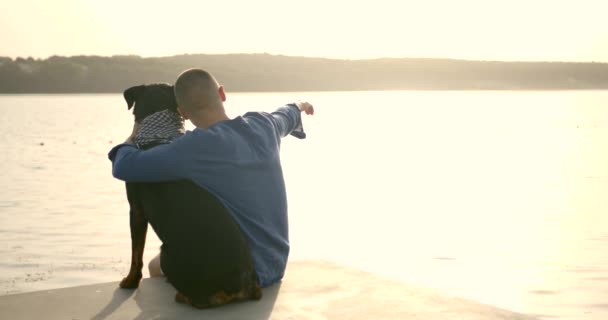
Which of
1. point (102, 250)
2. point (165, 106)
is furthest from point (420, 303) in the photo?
point (102, 250)

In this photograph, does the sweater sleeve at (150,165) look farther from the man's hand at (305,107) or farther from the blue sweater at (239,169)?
the man's hand at (305,107)

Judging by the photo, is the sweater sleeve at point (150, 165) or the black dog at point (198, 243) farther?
the black dog at point (198, 243)

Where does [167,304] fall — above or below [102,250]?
above

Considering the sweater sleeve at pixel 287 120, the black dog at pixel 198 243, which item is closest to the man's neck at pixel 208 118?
the black dog at pixel 198 243

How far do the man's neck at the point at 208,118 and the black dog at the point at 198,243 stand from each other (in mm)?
350

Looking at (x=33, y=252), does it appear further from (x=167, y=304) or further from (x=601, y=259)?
(x=601, y=259)

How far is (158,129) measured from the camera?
4965 millimetres

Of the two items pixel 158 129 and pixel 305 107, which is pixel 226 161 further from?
pixel 305 107

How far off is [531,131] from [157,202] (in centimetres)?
3423

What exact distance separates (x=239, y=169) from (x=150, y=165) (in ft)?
1.73

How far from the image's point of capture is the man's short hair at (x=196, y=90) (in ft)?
14.7

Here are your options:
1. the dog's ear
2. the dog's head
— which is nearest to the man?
the dog's head

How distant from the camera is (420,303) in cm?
497

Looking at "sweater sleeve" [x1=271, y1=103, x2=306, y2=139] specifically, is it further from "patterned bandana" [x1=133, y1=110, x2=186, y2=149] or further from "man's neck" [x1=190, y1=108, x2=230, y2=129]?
"patterned bandana" [x1=133, y1=110, x2=186, y2=149]
